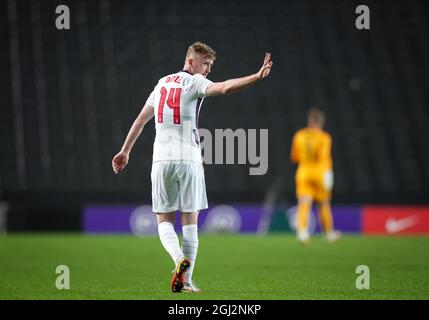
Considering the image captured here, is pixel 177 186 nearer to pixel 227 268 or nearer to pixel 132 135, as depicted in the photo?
pixel 132 135

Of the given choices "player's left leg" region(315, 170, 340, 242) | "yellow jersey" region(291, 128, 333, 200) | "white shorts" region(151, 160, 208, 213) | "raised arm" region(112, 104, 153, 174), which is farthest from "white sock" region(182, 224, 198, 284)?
"player's left leg" region(315, 170, 340, 242)

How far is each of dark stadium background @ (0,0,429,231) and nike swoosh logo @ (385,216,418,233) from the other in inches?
48.2

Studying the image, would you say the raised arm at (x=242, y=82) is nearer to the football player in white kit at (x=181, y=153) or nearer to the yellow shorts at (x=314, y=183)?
the football player in white kit at (x=181, y=153)

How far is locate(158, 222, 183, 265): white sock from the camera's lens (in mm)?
5883

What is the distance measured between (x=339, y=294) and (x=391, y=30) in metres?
14.1

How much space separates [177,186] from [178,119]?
0.49 metres

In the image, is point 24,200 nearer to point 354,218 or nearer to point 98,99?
point 98,99

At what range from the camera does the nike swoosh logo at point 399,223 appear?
15.1 metres

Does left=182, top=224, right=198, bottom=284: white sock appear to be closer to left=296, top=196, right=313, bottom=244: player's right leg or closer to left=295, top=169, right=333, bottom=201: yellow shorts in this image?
left=296, top=196, right=313, bottom=244: player's right leg

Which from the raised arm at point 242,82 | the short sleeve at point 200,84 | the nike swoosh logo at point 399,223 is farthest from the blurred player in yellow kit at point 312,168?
the raised arm at point 242,82

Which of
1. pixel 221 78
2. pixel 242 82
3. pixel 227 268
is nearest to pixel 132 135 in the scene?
pixel 242 82

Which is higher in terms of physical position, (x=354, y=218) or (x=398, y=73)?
(x=398, y=73)

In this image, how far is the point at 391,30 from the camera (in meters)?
19.2
